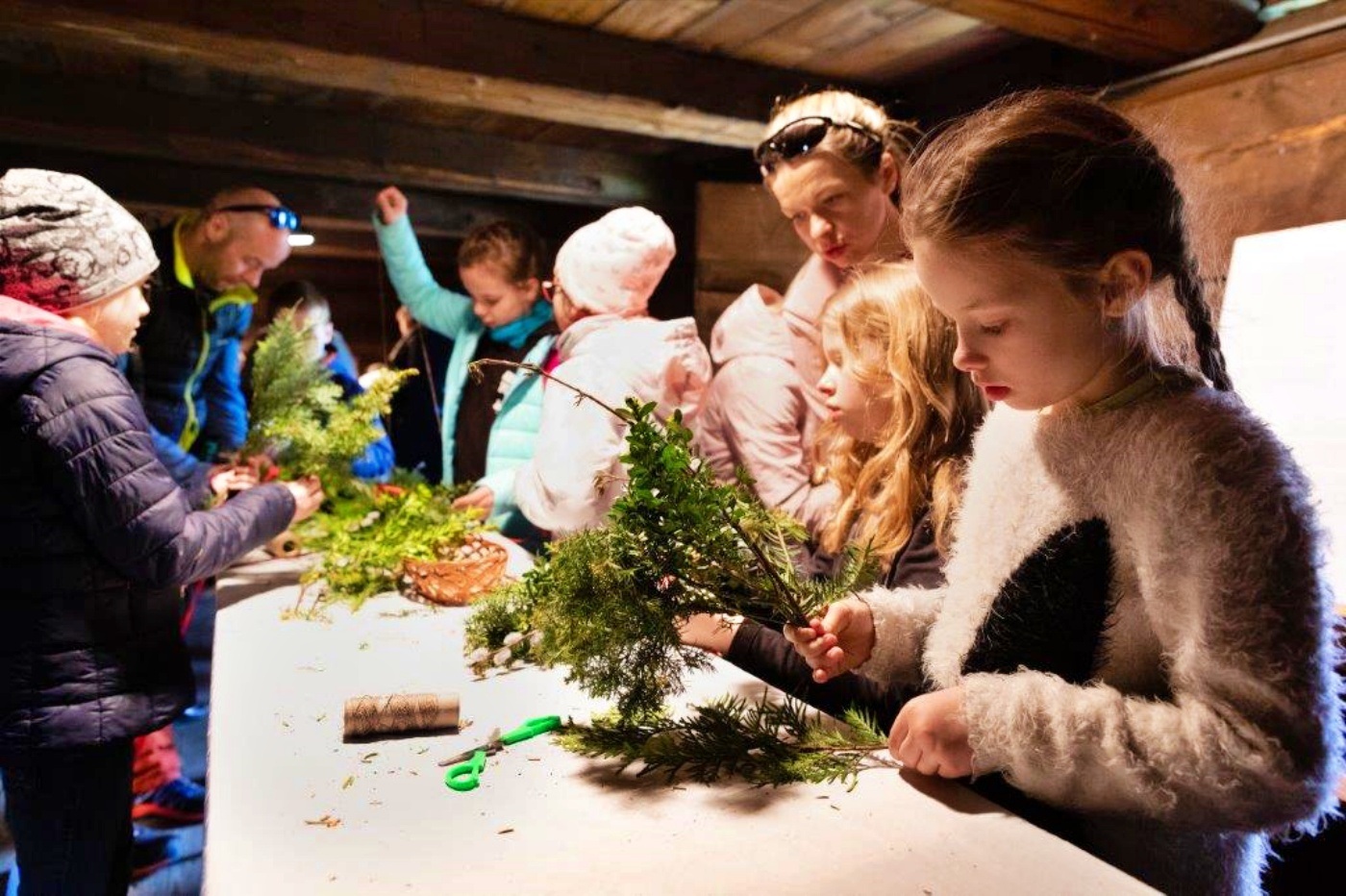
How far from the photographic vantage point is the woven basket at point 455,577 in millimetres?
2141

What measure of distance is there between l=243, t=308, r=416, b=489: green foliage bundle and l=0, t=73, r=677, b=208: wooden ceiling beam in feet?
3.91

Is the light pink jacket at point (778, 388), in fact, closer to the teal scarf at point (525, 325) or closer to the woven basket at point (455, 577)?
the woven basket at point (455, 577)

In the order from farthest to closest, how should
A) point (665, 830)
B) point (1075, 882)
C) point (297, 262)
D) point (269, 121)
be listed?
point (297, 262), point (269, 121), point (665, 830), point (1075, 882)

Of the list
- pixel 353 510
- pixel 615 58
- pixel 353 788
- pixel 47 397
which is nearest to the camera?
pixel 353 788

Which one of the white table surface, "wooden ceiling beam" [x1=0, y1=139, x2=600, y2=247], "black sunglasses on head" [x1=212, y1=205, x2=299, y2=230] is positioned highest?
"wooden ceiling beam" [x1=0, y1=139, x2=600, y2=247]

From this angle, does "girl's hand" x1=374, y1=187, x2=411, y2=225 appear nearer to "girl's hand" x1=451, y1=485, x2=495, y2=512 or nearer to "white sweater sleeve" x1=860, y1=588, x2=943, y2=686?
"girl's hand" x1=451, y1=485, x2=495, y2=512

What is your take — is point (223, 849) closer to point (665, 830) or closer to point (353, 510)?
point (665, 830)

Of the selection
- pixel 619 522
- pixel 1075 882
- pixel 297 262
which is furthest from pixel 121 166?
pixel 1075 882

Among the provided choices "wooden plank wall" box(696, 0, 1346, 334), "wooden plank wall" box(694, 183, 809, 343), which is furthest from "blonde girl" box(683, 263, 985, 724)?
"wooden plank wall" box(694, 183, 809, 343)

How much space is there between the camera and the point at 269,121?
12.0ft

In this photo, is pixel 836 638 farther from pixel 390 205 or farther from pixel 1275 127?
pixel 390 205

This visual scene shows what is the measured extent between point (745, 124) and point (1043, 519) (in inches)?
99.4

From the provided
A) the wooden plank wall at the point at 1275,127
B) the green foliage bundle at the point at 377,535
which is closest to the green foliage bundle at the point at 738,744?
the green foliage bundle at the point at 377,535

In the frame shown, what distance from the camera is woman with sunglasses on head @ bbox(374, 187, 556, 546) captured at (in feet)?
10.0
